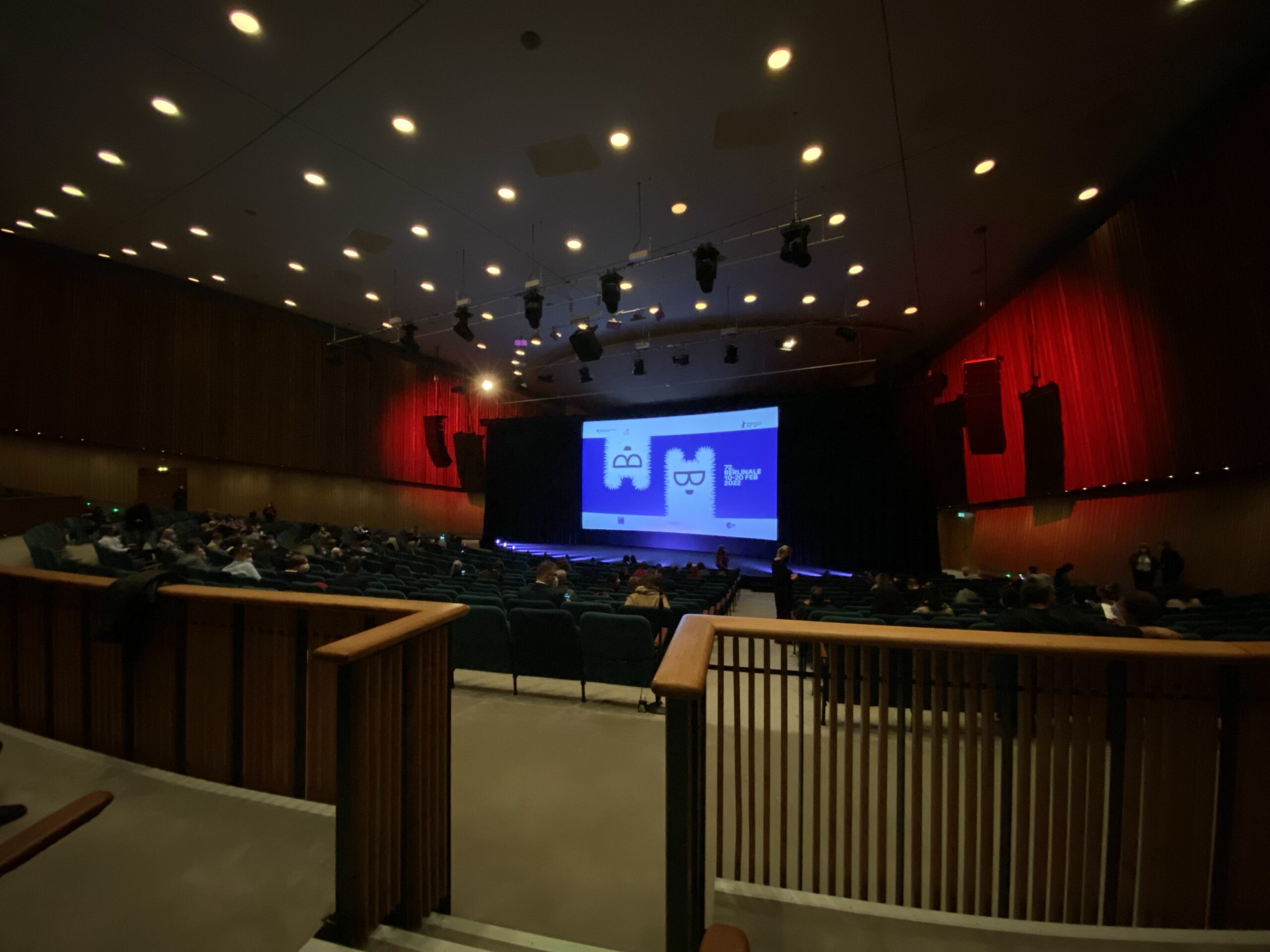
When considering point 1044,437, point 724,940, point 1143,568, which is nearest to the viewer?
point 724,940

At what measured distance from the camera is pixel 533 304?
8.09 metres

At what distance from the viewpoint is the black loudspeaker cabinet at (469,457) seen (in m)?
16.4

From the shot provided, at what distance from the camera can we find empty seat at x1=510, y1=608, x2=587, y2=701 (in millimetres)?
3801

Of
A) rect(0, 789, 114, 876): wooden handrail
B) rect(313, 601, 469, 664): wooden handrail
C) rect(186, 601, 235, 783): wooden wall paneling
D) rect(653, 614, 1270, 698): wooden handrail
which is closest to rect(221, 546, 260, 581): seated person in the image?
rect(186, 601, 235, 783): wooden wall paneling

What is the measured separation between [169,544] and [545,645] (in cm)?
656

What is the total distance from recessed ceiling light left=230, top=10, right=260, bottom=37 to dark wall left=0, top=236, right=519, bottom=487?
26.0 ft

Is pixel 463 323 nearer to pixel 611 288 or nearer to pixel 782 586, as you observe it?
pixel 611 288

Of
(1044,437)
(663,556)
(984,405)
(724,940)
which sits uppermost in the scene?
(984,405)

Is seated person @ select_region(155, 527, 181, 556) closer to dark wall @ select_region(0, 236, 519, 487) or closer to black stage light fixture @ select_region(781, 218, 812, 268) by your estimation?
dark wall @ select_region(0, 236, 519, 487)

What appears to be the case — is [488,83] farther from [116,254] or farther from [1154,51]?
[116,254]

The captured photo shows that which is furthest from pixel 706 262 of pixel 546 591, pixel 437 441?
pixel 437 441

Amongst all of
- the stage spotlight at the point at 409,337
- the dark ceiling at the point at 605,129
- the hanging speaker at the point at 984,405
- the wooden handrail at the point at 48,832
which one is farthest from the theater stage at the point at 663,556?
the wooden handrail at the point at 48,832

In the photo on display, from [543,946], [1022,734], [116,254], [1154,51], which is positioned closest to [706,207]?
[1154,51]

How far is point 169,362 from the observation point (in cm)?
1176
